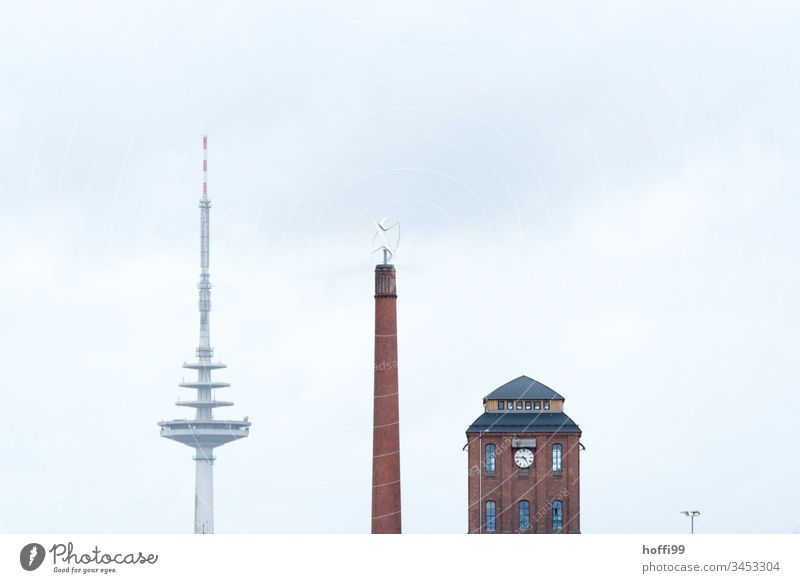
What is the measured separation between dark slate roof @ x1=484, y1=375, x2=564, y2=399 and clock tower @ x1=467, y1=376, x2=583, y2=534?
5.1 inches

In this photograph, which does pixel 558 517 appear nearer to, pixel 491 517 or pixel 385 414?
pixel 491 517

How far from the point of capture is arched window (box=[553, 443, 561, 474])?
14162cm

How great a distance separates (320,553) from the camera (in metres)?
88.8

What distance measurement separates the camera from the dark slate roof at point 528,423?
142 meters

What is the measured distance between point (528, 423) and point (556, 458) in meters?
2.89

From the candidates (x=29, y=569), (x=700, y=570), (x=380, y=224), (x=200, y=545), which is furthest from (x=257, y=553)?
(x=380, y=224)

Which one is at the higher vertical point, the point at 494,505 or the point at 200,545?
the point at 494,505

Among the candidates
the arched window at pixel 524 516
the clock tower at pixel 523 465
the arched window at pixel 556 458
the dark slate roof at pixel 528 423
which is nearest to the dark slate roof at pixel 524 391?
the clock tower at pixel 523 465

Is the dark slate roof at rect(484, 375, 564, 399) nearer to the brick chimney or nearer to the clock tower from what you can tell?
the clock tower

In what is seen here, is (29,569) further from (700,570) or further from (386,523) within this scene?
(386,523)

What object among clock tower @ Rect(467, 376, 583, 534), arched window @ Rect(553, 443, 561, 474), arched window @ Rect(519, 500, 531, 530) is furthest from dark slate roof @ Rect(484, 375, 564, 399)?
arched window @ Rect(519, 500, 531, 530)

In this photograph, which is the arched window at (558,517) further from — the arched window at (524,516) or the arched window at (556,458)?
the arched window at (556,458)

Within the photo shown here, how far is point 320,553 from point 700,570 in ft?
50.2

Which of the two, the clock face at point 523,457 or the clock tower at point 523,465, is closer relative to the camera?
the clock tower at point 523,465
